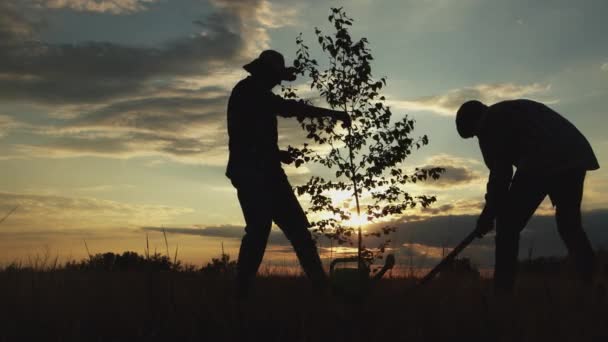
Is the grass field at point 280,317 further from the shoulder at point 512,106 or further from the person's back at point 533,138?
the shoulder at point 512,106

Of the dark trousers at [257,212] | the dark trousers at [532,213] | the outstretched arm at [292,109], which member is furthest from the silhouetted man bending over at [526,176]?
the dark trousers at [257,212]

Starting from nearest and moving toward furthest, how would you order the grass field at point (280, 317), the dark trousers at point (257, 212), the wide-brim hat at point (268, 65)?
the grass field at point (280, 317) < the dark trousers at point (257, 212) < the wide-brim hat at point (268, 65)

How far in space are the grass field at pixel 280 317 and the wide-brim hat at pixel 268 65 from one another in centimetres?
207

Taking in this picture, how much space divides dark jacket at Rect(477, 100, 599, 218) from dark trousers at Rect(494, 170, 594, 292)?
0.11m

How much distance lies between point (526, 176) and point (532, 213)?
439 mm

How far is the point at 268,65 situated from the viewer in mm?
5539

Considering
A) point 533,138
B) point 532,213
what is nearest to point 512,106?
point 533,138

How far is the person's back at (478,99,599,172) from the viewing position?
562 cm

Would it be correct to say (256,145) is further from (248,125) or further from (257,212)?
(257,212)

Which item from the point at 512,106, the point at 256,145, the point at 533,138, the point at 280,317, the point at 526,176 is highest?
the point at 512,106

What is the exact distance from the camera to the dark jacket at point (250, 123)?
543cm

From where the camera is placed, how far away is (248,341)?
3.53 m

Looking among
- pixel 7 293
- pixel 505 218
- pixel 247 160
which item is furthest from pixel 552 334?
pixel 7 293

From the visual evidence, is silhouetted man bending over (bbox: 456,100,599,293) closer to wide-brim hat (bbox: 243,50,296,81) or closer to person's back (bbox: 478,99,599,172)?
person's back (bbox: 478,99,599,172)
